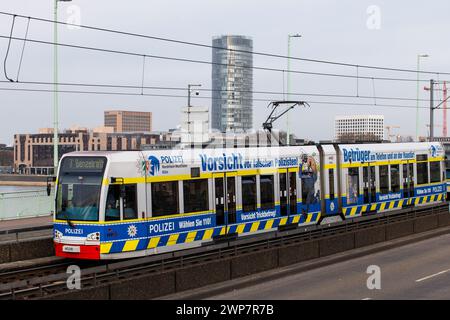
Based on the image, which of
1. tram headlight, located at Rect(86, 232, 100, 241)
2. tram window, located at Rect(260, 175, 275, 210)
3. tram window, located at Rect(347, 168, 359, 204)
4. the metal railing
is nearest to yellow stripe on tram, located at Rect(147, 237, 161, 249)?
the metal railing

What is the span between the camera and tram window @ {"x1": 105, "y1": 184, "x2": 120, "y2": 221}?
627 inches

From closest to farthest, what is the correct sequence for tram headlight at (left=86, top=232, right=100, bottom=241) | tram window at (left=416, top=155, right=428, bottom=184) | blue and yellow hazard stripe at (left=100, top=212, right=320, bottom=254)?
tram headlight at (left=86, top=232, right=100, bottom=241) < blue and yellow hazard stripe at (left=100, top=212, right=320, bottom=254) < tram window at (left=416, top=155, right=428, bottom=184)

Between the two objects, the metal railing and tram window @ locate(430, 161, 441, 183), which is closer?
the metal railing

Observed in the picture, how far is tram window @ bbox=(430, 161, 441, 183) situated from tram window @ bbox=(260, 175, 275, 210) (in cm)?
1152

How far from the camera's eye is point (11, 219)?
26.0 m

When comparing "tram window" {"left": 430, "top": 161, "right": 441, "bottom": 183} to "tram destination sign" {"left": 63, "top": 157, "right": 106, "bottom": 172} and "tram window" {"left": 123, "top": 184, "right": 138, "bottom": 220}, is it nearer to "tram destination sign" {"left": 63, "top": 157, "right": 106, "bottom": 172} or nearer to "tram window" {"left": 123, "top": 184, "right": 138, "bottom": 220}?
"tram window" {"left": 123, "top": 184, "right": 138, "bottom": 220}

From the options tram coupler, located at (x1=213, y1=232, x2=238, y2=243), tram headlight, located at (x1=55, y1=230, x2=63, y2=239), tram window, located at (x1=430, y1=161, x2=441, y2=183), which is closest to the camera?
tram headlight, located at (x1=55, y1=230, x2=63, y2=239)

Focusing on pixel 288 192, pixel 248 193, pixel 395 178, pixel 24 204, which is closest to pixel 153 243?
pixel 248 193

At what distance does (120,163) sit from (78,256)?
2425mm

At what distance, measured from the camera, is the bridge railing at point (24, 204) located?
25.6m

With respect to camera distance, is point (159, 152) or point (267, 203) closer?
point (159, 152)
